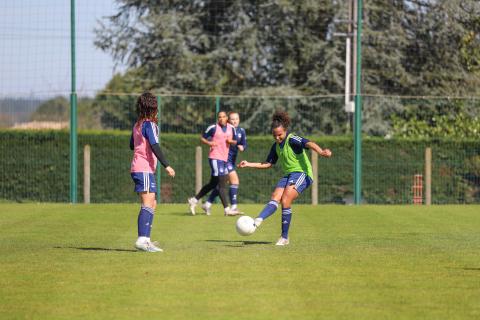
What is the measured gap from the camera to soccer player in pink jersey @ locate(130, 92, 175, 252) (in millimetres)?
11812

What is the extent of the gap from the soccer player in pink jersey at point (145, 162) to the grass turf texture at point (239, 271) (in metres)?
0.36

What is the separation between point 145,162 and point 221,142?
6913 mm

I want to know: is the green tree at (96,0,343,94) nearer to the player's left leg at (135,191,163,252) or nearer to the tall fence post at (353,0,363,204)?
the tall fence post at (353,0,363,204)

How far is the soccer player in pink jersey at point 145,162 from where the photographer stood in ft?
38.8

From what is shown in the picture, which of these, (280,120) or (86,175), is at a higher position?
(280,120)

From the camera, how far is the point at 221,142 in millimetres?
18812

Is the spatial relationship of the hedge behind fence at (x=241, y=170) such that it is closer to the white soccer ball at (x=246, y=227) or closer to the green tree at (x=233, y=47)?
the green tree at (x=233, y=47)

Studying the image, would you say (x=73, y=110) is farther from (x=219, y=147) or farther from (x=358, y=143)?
(x=358, y=143)

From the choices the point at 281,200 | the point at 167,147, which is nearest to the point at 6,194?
the point at 167,147

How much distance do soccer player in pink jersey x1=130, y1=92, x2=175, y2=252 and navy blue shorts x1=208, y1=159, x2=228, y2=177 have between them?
22.1 ft

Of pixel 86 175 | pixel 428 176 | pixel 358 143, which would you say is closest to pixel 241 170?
pixel 358 143

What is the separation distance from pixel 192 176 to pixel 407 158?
17.4ft

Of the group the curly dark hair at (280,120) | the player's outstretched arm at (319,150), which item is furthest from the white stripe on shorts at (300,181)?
the curly dark hair at (280,120)

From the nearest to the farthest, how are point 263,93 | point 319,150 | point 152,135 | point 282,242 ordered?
point 152,135, point 319,150, point 282,242, point 263,93
